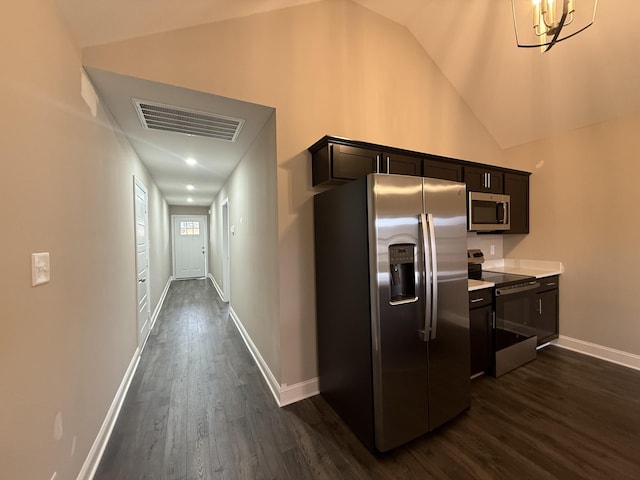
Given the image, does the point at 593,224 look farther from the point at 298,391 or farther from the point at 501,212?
the point at 298,391

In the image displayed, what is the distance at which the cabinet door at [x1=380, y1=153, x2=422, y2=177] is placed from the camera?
229cm

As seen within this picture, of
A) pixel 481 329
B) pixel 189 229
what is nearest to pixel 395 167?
pixel 481 329

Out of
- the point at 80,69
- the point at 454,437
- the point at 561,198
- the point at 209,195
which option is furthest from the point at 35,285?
the point at 209,195

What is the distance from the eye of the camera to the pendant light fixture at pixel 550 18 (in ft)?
5.10

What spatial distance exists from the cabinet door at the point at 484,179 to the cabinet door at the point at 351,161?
131 centimetres

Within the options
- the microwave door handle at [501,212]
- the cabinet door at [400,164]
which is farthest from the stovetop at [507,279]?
the cabinet door at [400,164]

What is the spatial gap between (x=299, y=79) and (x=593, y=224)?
Answer: 3.59 metres

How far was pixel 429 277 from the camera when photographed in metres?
1.72

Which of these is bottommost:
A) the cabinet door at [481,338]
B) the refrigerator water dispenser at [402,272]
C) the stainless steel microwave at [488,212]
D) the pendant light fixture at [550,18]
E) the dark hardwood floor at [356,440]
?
the dark hardwood floor at [356,440]

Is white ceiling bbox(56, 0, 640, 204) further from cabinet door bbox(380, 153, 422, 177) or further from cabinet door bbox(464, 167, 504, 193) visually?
cabinet door bbox(380, 153, 422, 177)

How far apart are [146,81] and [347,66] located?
1.77 meters

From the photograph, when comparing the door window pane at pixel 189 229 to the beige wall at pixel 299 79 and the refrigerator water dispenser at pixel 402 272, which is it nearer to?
the beige wall at pixel 299 79

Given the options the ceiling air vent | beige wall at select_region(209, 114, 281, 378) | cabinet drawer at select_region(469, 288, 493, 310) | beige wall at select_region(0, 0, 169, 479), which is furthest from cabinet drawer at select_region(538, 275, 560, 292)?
beige wall at select_region(0, 0, 169, 479)

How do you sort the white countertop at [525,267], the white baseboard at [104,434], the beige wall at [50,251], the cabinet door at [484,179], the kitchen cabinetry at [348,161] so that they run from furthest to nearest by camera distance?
the white countertop at [525,267]
the cabinet door at [484,179]
the kitchen cabinetry at [348,161]
the white baseboard at [104,434]
the beige wall at [50,251]
